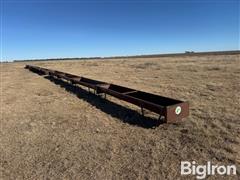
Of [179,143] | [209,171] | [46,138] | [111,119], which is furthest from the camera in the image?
[111,119]

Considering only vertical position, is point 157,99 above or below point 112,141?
above

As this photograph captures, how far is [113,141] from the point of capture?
555 cm

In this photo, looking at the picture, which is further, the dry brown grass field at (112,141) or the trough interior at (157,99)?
the trough interior at (157,99)

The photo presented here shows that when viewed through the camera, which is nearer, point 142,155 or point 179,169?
point 179,169

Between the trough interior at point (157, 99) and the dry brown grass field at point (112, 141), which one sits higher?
the trough interior at point (157, 99)

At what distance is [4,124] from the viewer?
7273mm

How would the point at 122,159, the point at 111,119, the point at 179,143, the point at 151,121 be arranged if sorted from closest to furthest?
the point at 122,159 → the point at 179,143 → the point at 151,121 → the point at 111,119

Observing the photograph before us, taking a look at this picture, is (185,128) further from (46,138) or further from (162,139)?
(46,138)

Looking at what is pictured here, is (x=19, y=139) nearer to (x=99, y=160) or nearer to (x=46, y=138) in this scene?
(x=46, y=138)

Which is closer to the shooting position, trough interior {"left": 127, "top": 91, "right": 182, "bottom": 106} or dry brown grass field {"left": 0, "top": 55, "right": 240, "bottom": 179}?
dry brown grass field {"left": 0, "top": 55, "right": 240, "bottom": 179}

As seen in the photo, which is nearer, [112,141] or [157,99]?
[112,141]

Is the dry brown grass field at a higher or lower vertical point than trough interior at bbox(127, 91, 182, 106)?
lower

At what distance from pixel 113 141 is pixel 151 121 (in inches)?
66.1

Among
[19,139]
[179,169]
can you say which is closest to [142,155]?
[179,169]
